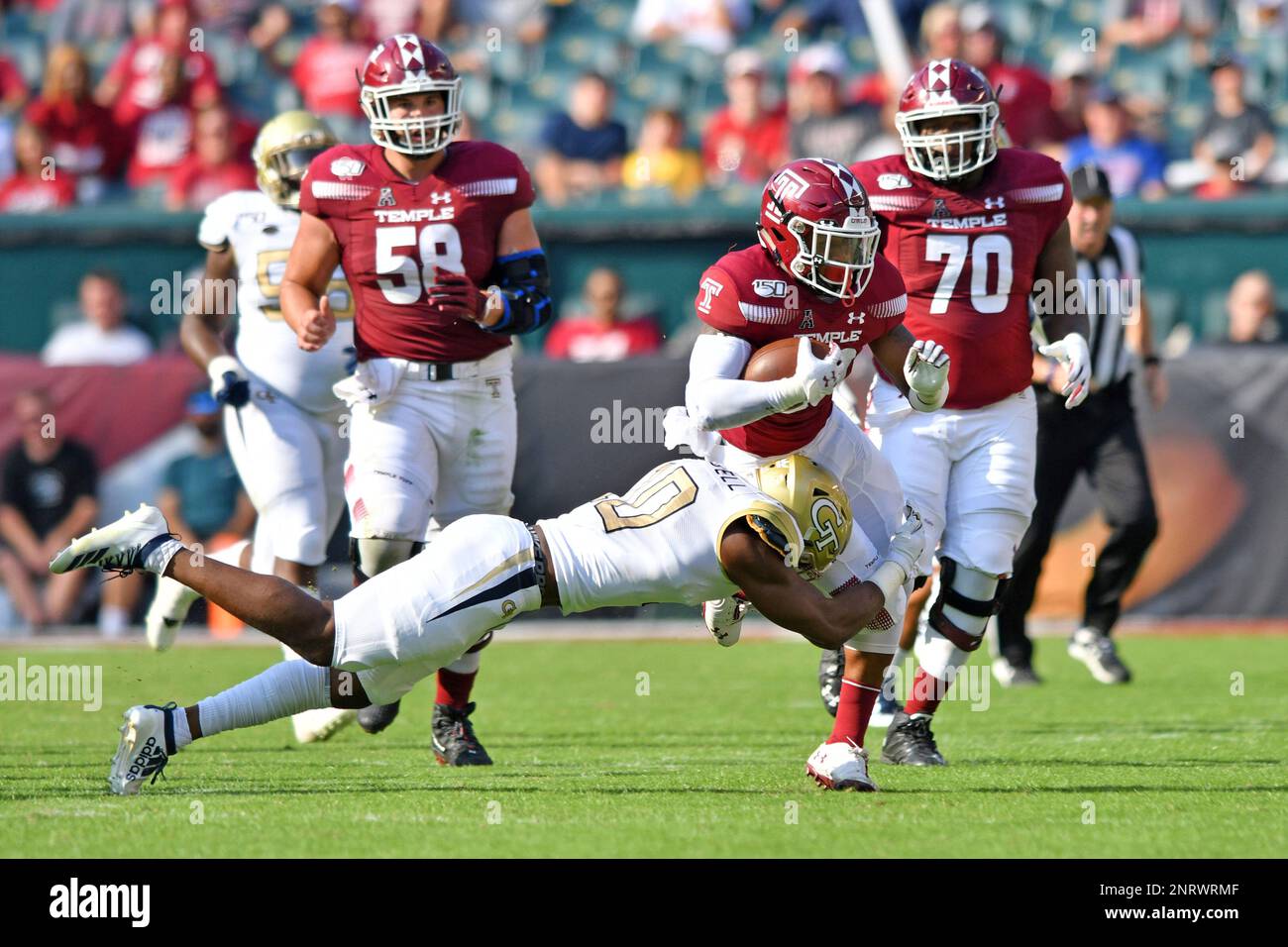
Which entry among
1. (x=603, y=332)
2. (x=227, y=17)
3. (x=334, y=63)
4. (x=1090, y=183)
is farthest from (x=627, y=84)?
(x=1090, y=183)

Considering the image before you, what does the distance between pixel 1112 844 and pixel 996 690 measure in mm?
3856

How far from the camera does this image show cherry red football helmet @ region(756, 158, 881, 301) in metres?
5.07

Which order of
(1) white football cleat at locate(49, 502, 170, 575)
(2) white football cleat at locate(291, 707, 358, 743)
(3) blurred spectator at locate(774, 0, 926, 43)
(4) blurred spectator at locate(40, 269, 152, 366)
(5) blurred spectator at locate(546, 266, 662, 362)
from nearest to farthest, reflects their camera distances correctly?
(1) white football cleat at locate(49, 502, 170, 575) < (2) white football cleat at locate(291, 707, 358, 743) < (5) blurred spectator at locate(546, 266, 662, 362) < (4) blurred spectator at locate(40, 269, 152, 366) < (3) blurred spectator at locate(774, 0, 926, 43)

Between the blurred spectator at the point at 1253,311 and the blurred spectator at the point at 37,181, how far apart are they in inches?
297

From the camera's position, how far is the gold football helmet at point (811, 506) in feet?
16.2

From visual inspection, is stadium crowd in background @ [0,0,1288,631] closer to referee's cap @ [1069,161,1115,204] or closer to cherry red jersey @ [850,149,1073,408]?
referee's cap @ [1069,161,1115,204]

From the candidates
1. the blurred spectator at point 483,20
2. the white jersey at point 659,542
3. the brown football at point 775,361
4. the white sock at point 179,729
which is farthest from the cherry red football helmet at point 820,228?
the blurred spectator at point 483,20

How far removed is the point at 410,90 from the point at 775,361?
A: 1.74 meters

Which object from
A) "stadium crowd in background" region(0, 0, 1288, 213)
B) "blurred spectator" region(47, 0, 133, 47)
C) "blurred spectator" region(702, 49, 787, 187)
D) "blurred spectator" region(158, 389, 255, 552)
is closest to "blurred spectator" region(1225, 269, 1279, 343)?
"stadium crowd in background" region(0, 0, 1288, 213)

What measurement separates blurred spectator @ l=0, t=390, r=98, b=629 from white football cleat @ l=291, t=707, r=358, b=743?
13.7ft

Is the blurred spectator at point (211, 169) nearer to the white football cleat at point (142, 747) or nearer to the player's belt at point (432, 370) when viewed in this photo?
the player's belt at point (432, 370)

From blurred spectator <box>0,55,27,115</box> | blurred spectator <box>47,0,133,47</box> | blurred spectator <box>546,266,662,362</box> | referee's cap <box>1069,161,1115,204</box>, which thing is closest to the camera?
referee's cap <box>1069,161,1115,204</box>
